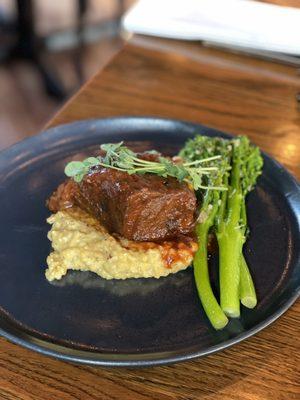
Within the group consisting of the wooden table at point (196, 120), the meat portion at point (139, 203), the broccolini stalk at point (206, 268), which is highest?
the meat portion at point (139, 203)

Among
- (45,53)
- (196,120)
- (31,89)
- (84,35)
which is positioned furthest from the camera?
(84,35)

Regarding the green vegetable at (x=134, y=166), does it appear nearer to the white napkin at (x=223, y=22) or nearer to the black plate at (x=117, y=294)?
the black plate at (x=117, y=294)

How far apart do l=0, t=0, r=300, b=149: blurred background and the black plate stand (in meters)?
0.87

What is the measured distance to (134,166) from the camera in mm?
1567

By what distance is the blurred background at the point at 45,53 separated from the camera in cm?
431

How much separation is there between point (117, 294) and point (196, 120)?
3.07ft

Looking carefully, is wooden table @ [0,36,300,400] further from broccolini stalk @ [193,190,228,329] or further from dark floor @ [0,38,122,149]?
dark floor @ [0,38,122,149]

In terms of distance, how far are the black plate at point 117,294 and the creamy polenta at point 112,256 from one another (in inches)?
0.9

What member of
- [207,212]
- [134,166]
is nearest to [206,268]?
[207,212]

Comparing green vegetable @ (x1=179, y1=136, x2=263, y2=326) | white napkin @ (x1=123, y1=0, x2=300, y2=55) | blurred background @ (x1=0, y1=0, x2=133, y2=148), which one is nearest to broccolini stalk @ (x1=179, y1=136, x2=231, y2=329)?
green vegetable @ (x1=179, y1=136, x2=263, y2=326)

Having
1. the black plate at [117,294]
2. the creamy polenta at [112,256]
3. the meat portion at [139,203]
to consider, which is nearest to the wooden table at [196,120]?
the black plate at [117,294]

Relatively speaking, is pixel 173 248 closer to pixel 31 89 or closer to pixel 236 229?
pixel 236 229

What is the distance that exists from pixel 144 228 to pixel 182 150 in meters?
0.40

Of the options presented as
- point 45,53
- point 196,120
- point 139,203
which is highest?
point 139,203
